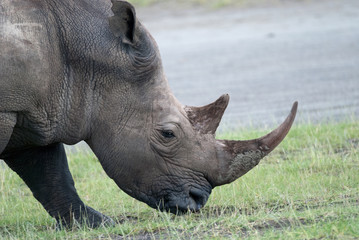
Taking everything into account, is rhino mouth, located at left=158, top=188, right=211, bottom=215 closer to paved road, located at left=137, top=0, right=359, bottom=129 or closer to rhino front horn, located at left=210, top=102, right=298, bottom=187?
rhino front horn, located at left=210, top=102, right=298, bottom=187

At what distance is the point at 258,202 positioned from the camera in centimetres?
759

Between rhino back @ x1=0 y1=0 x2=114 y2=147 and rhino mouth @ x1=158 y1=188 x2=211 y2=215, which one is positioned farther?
rhino mouth @ x1=158 y1=188 x2=211 y2=215

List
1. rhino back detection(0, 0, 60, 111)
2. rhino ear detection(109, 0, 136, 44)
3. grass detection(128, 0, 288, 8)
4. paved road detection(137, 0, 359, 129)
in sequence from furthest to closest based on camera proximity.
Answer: grass detection(128, 0, 288, 8), paved road detection(137, 0, 359, 129), rhino ear detection(109, 0, 136, 44), rhino back detection(0, 0, 60, 111)

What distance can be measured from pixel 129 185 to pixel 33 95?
1054 mm

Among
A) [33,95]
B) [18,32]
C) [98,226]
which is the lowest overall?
[98,226]

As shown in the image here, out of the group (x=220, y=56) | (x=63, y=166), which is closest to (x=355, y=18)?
(x=220, y=56)

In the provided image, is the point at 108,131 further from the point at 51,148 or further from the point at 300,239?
the point at 300,239

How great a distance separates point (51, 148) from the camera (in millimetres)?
7590

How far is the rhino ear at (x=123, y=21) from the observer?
676 centimetres

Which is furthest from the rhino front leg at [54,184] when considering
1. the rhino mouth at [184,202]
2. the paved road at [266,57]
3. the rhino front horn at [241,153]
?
the paved road at [266,57]

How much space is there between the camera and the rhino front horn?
691 cm

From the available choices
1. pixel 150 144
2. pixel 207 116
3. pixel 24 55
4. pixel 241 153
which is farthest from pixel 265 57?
pixel 24 55

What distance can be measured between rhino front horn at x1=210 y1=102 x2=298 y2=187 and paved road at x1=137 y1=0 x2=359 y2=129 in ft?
14.9

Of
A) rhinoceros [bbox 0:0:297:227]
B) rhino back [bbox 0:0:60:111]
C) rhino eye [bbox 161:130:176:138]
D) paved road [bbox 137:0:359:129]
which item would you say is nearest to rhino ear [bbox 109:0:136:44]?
rhinoceros [bbox 0:0:297:227]
